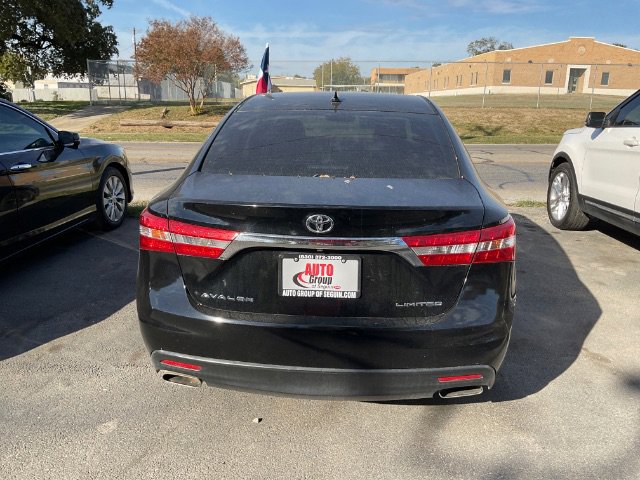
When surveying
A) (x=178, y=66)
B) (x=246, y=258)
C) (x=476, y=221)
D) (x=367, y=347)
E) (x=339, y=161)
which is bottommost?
(x=367, y=347)

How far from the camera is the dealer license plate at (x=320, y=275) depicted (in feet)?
7.41

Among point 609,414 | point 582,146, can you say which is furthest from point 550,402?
point 582,146

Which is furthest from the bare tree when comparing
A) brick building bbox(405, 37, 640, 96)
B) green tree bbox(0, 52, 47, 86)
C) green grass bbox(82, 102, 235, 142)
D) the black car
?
brick building bbox(405, 37, 640, 96)

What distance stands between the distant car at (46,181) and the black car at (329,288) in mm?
2503

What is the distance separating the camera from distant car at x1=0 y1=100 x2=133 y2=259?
4.37m

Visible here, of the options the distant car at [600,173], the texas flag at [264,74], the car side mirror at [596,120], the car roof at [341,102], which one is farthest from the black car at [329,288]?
the texas flag at [264,74]

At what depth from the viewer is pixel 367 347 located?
7.54 feet

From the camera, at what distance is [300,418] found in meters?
2.77

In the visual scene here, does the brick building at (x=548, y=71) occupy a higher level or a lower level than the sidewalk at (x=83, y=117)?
higher

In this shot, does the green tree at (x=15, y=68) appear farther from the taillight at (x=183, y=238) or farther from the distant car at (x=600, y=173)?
the taillight at (x=183, y=238)

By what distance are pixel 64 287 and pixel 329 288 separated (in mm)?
3219

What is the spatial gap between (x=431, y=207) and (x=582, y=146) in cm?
473

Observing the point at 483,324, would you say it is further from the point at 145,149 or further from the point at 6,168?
the point at 145,149

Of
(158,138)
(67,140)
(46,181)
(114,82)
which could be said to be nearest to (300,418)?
(46,181)
